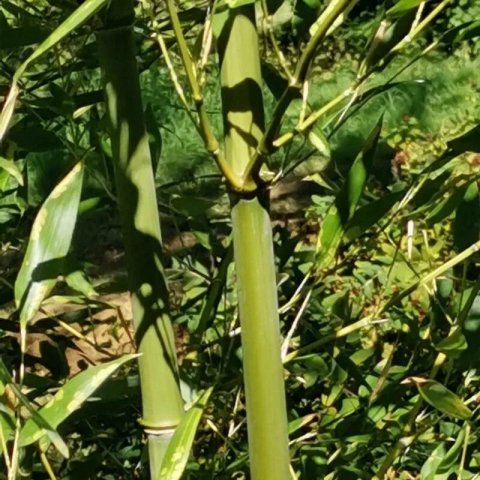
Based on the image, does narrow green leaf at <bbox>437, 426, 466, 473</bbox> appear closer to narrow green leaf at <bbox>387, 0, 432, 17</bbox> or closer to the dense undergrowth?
the dense undergrowth

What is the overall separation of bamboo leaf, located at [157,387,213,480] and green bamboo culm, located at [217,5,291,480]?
0.04 metres

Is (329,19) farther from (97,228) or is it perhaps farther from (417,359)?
(97,228)

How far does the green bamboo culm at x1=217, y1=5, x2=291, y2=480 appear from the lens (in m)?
0.73

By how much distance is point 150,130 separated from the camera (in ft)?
3.39

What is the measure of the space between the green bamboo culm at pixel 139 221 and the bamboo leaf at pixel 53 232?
0.16ft

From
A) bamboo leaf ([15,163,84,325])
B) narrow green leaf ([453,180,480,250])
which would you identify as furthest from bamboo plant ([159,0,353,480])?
narrow green leaf ([453,180,480,250])

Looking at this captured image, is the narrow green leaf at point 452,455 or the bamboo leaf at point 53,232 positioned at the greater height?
the bamboo leaf at point 53,232

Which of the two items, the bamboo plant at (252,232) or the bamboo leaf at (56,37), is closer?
the bamboo leaf at (56,37)

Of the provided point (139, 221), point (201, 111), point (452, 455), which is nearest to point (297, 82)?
point (201, 111)

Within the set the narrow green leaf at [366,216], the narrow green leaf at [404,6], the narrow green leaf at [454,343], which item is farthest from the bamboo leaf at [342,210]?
the narrow green leaf at [404,6]

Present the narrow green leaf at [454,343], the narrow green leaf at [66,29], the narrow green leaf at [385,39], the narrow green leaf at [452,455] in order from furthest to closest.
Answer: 1. the narrow green leaf at [452,455]
2. the narrow green leaf at [454,343]
3. the narrow green leaf at [385,39]
4. the narrow green leaf at [66,29]

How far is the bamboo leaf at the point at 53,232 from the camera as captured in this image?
2.46ft

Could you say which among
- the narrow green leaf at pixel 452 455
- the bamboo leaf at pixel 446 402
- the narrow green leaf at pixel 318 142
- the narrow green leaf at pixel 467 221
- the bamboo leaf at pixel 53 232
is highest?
the narrow green leaf at pixel 318 142

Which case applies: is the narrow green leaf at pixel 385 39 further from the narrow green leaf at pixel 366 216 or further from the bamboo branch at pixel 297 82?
the narrow green leaf at pixel 366 216
